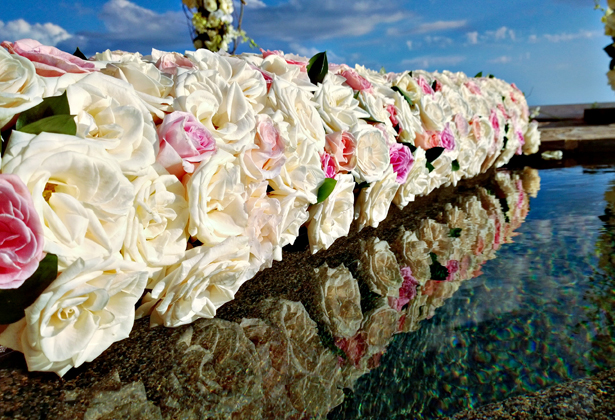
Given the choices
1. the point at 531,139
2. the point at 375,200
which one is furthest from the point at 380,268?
the point at 531,139

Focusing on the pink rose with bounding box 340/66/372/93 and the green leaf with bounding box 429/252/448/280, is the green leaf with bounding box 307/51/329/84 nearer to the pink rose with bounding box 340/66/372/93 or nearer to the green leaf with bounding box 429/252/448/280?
the pink rose with bounding box 340/66/372/93

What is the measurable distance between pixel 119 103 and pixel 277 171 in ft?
1.34

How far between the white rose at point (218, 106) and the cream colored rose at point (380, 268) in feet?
2.02

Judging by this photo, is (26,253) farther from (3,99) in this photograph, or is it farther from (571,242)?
(571,242)

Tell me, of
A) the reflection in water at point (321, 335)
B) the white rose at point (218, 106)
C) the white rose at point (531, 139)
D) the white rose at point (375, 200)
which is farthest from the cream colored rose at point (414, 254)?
the white rose at point (531, 139)

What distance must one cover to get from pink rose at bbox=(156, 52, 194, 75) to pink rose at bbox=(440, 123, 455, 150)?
1462 millimetres

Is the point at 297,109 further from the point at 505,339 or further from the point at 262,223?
the point at 505,339

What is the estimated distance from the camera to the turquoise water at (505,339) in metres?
0.91

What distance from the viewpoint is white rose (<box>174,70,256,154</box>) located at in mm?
1112

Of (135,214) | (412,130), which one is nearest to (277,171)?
(135,214)

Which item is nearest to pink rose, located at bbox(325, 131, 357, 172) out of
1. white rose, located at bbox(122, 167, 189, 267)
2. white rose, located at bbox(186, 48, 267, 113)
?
white rose, located at bbox(186, 48, 267, 113)

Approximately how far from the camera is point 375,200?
6.15ft

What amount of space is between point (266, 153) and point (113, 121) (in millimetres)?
385

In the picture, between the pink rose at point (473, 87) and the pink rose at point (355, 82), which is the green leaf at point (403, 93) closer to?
the pink rose at point (355, 82)
